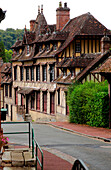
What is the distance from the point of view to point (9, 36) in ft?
502

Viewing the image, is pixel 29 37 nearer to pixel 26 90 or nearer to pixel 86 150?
pixel 26 90

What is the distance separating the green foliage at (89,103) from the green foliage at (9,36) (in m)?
119

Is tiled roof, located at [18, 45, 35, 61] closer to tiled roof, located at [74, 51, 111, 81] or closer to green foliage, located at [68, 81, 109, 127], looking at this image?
tiled roof, located at [74, 51, 111, 81]

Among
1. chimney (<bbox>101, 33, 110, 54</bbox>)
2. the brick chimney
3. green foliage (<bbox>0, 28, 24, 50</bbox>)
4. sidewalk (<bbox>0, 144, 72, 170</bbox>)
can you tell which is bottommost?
sidewalk (<bbox>0, 144, 72, 170</bbox>)

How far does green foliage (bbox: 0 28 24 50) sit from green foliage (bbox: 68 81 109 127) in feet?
389

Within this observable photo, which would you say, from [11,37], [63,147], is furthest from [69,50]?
[11,37]

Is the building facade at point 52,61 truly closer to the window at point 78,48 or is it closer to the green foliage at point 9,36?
the window at point 78,48

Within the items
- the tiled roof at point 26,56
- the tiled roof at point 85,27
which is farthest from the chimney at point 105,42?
the tiled roof at point 26,56

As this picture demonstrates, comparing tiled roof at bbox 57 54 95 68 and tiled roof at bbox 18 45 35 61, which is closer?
tiled roof at bbox 57 54 95 68

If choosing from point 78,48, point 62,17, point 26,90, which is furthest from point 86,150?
point 26,90

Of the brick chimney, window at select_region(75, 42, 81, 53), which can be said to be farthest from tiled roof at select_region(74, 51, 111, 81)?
the brick chimney

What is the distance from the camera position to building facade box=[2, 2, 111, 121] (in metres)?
33.7

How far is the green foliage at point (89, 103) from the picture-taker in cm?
2481

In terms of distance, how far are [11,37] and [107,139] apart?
137 m
